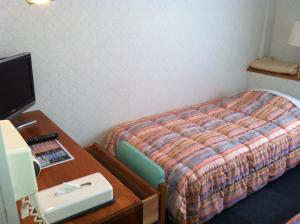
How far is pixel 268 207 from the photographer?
7.16 ft

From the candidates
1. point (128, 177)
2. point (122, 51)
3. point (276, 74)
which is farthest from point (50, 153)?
point (276, 74)

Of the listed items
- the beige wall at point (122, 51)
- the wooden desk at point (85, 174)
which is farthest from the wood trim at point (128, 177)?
the beige wall at point (122, 51)

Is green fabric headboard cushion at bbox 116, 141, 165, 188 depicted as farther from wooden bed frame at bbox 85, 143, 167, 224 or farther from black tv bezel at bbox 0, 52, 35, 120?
black tv bezel at bbox 0, 52, 35, 120

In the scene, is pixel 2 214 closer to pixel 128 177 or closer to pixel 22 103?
pixel 128 177

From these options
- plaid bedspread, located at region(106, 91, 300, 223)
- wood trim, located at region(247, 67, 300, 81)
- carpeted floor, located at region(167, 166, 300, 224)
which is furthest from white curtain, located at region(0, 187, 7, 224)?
wood trim, located at region(247, 67, 300, 81)

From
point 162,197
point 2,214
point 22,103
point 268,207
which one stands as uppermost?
point 2,214

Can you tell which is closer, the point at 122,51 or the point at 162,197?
the point at 162,197

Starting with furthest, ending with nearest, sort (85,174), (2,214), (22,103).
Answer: (22,103) → (85,174) → (2,214)

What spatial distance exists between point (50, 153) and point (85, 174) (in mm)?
292

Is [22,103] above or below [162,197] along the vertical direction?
above

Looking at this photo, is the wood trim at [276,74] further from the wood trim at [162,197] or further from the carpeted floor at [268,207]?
the wood trim at [162,197]

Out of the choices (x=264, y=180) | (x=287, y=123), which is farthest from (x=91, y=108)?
(x=287, y=123)

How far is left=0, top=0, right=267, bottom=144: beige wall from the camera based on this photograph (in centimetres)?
195

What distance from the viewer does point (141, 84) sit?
2529mm
